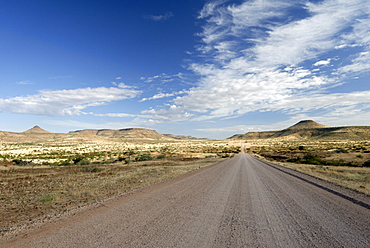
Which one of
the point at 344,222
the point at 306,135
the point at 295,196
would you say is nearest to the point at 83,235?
the point at 344,222

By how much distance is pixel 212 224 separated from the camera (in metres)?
6.79

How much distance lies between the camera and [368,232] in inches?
249

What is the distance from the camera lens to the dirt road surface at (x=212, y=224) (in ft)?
18.1

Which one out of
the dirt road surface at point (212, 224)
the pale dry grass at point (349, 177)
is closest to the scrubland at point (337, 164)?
the pale dry grass at point (349, 177)

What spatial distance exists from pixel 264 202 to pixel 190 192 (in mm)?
3894

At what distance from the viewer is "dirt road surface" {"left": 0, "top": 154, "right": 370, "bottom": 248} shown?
18.1 ft

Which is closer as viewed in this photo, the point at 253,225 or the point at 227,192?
the point at 253,225

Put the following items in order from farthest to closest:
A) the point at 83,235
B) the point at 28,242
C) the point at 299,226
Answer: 1. the point at 299,226
2. the point at 83,235
3. the point at 28,242

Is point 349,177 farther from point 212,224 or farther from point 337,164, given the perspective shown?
point 212,224

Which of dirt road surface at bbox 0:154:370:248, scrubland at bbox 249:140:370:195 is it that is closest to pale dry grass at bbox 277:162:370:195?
scrubland at bbox 249:140:370:195

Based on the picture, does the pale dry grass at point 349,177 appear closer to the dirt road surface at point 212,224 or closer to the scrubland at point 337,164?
the scrubland at point 337,164

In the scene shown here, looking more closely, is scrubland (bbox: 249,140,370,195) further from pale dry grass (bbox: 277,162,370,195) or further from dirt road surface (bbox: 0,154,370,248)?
dirt road surface (bbox: 0,154,370,248)

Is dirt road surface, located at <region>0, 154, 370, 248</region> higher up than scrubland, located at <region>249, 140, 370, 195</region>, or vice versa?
dirt road surface, located at <region>0, 154, 370, 248</region>

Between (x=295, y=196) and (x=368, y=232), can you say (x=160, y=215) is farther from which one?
(x=295, y=196)
